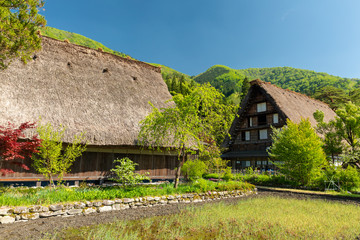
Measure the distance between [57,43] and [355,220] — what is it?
64.7ft

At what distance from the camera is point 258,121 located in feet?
93.4

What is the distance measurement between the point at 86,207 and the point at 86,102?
311 inches

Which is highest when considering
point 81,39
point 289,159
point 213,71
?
point 81,39

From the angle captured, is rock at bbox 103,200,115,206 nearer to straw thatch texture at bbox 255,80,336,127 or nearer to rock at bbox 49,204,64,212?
rock at bbox 49,204,64,212

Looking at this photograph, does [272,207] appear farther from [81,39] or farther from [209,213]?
[81,39]

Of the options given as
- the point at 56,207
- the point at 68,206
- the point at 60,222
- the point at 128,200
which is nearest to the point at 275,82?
the point at 128,200

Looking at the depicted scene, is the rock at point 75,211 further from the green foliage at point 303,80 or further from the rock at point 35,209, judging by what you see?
the green foliage at point 303,80

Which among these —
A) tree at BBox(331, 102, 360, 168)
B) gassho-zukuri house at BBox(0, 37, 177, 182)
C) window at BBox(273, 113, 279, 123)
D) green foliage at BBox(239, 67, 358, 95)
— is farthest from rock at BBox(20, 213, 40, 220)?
green foliage at BBox(239, 67, 358, 95)

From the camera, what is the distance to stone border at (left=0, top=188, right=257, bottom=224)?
6297 mm

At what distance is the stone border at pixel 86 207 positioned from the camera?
6297 mm

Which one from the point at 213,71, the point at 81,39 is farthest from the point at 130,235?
the point at 81,39

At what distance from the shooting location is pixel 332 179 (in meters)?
A: 14.9

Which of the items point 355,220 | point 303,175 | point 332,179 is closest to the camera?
point 355,220

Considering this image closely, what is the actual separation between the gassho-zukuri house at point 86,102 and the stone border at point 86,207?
4509mm
